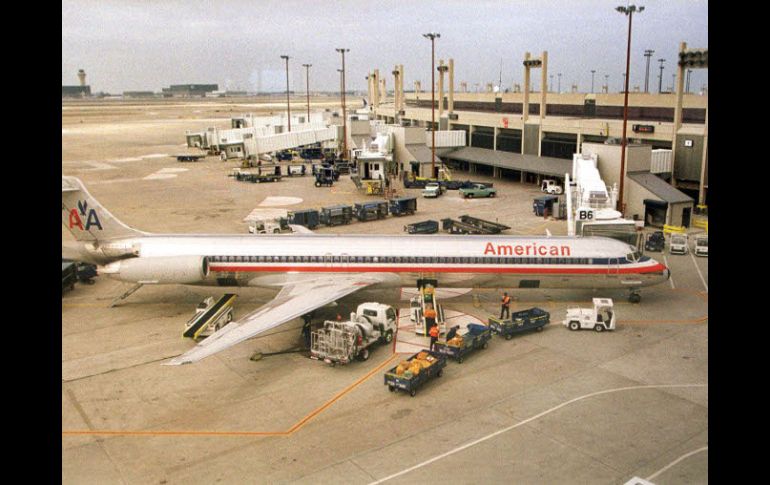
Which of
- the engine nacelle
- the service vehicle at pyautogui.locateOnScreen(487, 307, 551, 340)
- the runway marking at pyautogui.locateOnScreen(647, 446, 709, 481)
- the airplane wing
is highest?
the engine nacelle

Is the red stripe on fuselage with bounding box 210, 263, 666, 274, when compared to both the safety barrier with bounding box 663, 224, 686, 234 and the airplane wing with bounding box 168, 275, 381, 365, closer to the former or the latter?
the airplane wing with bounding box 168, 275, 381, 365

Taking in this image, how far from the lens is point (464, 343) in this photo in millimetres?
25141

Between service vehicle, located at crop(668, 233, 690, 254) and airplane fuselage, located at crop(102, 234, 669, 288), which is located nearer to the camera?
airplane fuselage, located at crop(102, 234, 669, 288)

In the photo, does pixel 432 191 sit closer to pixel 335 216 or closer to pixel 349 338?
pixel 335 216

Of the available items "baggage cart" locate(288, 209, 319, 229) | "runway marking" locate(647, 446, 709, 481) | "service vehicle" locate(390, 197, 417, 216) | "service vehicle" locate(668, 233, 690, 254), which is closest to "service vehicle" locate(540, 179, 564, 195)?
"service vehicle" locate(390, 197, 417, 216)

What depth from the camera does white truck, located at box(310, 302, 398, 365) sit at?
80.8ft

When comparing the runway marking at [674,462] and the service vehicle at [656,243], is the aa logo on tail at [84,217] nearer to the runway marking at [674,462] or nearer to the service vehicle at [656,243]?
the runway marking at [674,462]

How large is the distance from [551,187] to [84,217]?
160 feet

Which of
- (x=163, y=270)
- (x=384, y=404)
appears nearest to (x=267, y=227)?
(x=163, y=270)

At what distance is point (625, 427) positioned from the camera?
19562 millimetres

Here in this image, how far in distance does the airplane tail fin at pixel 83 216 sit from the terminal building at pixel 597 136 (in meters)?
30.8

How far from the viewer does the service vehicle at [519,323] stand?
27453 millimetres

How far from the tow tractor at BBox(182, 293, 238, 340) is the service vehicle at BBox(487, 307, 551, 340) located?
498 inches
